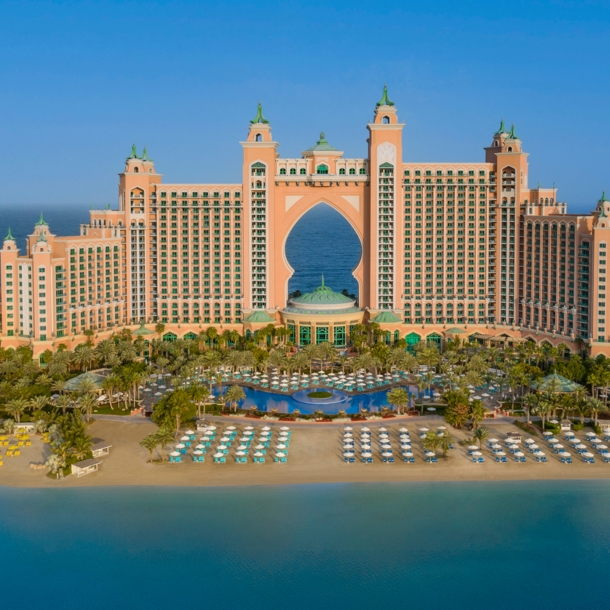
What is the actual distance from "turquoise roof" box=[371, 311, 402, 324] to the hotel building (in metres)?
0.26

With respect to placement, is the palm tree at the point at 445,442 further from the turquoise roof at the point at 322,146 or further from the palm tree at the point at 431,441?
the turquoise roof at the point at 322,146

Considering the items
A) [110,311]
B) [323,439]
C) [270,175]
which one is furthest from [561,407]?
[110,311]

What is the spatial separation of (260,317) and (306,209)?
54.8 feet

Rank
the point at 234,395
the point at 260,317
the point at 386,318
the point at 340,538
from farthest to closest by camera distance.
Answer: the point at 260,317
the point at 386,318
the point at 234,395
the point at 340,538

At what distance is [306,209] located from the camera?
108 metres

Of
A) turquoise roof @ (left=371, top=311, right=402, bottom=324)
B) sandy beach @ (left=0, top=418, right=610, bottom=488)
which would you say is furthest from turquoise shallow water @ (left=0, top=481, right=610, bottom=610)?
turquoise roof @ (left=371, top=311, right=402, bottom=324)

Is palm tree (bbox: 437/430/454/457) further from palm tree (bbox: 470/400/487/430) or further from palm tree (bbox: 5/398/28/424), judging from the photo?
palm tree (bbox: 5/398/28/424)

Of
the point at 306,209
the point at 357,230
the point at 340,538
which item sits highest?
the point at 306,209

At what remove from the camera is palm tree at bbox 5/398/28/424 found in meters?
69.4

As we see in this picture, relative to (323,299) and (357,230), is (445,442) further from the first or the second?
(357,230)

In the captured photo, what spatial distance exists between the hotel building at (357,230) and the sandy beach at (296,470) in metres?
39.5

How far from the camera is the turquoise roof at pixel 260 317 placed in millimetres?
104581

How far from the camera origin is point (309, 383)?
86.5 m

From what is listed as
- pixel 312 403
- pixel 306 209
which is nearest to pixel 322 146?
pixel 306 209
